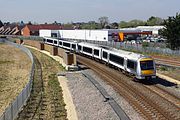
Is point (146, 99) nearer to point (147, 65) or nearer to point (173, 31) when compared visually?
point (147, 65)

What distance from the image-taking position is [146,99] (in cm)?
2978

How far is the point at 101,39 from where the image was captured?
110 m

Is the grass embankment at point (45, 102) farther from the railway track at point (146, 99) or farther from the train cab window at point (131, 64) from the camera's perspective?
the train cab window at point (131, 64)

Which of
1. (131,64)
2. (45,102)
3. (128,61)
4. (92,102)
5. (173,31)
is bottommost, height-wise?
(45,102)

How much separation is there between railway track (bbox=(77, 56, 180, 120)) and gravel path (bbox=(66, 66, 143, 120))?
0.69 meters

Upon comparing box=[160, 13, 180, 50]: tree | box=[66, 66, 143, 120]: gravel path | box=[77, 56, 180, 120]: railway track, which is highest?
box=[160, 13, 180, 50]: tree

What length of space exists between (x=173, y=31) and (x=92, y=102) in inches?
1656

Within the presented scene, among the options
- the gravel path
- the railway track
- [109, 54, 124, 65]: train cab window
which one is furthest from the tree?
the gravel path

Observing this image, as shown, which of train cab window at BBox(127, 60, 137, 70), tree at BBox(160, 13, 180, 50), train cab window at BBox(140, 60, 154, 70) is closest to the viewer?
train cab window at BBox(140, 60, 154, 70)

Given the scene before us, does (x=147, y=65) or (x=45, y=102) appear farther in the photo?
(x=147, y=65)

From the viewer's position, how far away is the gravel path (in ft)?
83.0

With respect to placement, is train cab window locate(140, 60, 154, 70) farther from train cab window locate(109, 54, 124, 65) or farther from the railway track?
train cab window locate(109, 54, 124, 65)

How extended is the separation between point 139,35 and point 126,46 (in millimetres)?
48004

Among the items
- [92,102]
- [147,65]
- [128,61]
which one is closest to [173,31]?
[128,61]
